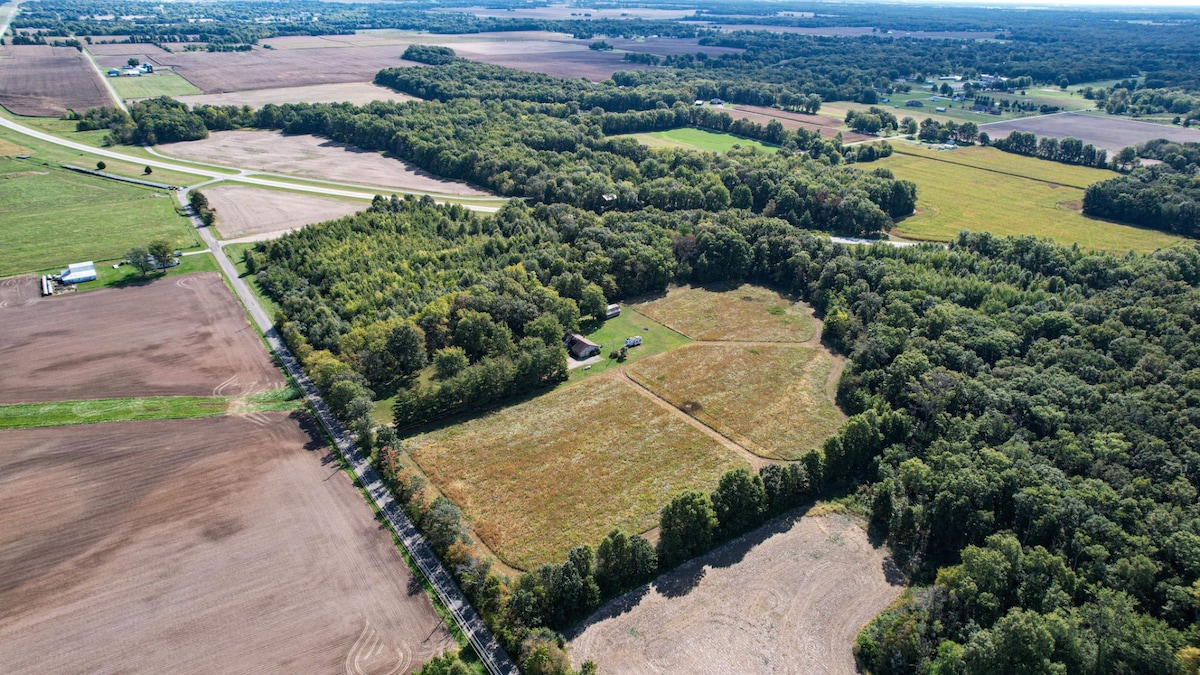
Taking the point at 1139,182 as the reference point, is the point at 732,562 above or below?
below

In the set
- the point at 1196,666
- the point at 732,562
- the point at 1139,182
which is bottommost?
the point at 732,562

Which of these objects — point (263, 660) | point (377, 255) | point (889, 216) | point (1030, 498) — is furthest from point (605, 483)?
point (889, 216)

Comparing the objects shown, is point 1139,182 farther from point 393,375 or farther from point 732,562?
point 393,375

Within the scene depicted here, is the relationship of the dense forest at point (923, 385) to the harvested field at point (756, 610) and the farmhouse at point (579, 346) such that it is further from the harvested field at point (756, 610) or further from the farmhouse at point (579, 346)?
the farmhouse at point (579, 346)

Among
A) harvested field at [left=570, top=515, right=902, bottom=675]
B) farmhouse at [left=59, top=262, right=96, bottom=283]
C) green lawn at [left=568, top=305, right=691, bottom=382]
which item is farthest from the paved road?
farmhouse at [left=59, top=262, right=96, bottom=283]

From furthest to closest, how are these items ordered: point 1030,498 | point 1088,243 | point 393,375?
point 1088,243 → point 393,375 → point 1030,498

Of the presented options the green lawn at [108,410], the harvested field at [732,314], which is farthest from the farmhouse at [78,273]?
the harvested field at [732,314]
